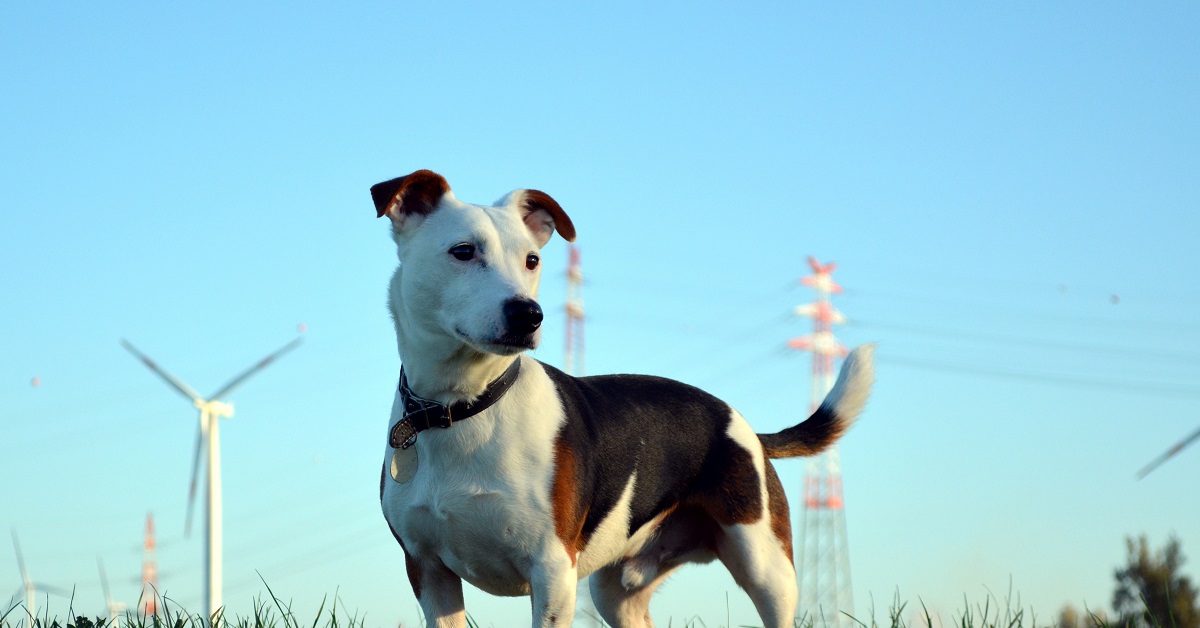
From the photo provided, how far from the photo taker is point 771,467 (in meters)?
7.89

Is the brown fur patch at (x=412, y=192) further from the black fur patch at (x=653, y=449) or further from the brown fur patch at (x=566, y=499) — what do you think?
the brown fur patch at (x=566, y=499)

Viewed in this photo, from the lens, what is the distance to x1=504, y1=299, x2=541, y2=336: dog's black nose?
6.12 meters

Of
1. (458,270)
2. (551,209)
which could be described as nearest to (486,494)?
(458,270)

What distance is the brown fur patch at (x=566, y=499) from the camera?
A: 649 cm

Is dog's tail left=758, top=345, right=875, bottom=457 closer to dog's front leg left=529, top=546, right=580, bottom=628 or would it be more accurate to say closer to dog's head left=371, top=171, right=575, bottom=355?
dog's front leg left=529, top=546, right=580, bottom=628

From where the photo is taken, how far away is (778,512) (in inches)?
302

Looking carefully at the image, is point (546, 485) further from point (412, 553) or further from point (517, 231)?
point (517, 231)

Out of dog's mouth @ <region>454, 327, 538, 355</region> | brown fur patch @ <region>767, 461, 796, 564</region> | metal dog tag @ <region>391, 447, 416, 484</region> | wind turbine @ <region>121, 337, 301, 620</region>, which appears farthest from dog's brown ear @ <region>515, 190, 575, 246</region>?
wind turbine @ <region>121, 337, 301, 620</region>

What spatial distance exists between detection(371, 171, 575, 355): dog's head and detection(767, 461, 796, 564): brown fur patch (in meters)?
1.96

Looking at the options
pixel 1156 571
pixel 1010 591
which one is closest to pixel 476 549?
pixel 1010 591

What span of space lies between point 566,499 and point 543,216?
1714 millimetres

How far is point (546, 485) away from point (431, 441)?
0.61 m

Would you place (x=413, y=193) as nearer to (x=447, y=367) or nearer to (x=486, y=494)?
(x=447, y=367)

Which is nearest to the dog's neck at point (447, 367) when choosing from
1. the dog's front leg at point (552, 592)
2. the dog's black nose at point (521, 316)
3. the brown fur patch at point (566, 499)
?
the dog's black nose at point (521, 316)
